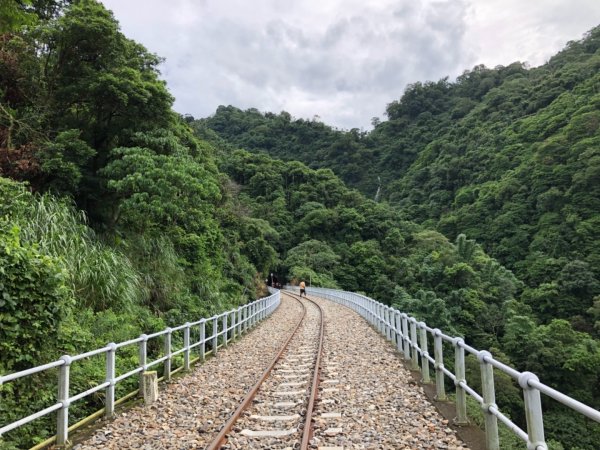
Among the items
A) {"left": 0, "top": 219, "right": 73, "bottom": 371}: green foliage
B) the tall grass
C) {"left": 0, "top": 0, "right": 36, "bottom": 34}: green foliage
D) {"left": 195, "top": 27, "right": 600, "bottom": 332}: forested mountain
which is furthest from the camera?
{"left": 195, "top": 27, "right": 600, "bottom": 332}: forested mountain

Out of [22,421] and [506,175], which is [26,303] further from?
[506,175]

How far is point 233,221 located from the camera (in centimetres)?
3616

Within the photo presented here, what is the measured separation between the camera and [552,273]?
5019cm

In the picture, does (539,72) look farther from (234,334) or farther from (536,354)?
(234,334)

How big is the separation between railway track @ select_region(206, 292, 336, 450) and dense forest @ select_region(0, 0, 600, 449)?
7.71 feet

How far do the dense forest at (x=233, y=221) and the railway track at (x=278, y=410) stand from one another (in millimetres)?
2349

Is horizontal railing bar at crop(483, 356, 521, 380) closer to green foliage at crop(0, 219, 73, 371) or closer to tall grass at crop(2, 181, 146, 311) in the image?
green foliage at crop(0, 219, 73, 371)

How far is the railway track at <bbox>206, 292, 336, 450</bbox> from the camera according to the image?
5598mm

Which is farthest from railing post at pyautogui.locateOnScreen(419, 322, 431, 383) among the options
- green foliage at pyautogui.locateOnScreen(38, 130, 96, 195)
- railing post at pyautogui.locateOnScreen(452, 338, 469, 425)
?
green foliage at pyautogui.locateOnScreen(38, 130, 96, 195)

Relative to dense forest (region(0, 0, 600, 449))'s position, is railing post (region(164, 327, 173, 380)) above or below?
below

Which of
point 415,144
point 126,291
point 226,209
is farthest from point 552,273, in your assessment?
point 415,144

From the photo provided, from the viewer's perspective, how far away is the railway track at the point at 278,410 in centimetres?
560

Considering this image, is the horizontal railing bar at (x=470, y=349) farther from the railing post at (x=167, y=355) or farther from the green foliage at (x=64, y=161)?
the green foliage at (x=64, y=161)

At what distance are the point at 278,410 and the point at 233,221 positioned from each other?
29.7m
